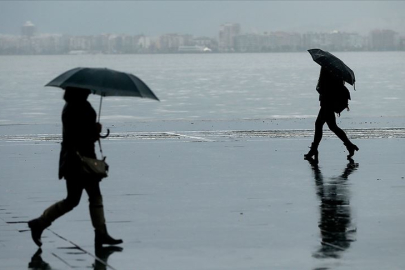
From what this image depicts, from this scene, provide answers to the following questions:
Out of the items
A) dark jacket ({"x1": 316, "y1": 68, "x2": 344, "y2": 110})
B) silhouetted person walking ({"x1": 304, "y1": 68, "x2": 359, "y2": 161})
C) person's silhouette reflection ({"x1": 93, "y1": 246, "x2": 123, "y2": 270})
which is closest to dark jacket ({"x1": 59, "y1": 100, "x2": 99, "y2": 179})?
person's silhouette reflection ({"x1": 93, "y1": 246, "x2": 123, "y2": 270})

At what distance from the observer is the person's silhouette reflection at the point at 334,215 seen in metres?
10.1

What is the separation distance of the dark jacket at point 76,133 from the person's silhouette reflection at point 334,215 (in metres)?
2.15

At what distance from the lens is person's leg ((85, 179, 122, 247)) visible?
10.3 meters

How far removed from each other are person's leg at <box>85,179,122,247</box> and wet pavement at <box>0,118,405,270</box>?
124 millimetres

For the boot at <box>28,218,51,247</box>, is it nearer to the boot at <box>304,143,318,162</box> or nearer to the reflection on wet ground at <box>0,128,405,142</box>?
the boot at <box>304,143,318,162</box>

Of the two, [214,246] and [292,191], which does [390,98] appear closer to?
[292,191]

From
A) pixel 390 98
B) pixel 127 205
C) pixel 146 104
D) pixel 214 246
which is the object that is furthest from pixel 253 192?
pixel 390 98

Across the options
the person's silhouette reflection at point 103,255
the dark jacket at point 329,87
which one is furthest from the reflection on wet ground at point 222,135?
the person's silhouette reflection at point 103,255

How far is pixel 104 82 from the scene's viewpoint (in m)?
10.3

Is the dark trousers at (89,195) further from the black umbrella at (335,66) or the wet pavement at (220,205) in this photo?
the black umbrella at (335,66)

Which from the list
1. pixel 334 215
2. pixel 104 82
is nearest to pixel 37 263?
pixel 104 82

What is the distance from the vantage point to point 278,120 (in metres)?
30.3

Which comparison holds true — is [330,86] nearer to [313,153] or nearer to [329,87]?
[329,87]

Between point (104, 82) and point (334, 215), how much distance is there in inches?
124
